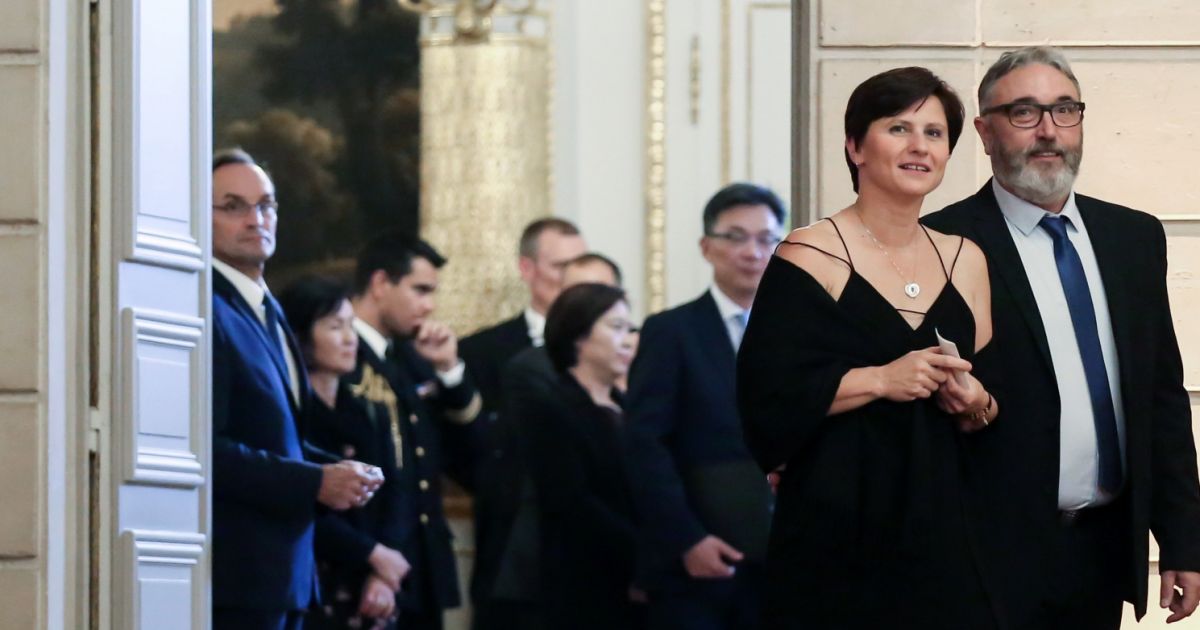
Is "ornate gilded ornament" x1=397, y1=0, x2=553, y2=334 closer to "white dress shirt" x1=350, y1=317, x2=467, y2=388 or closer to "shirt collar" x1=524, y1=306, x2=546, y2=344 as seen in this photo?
"shirt collar" x1=524, y1=306, x2=546, y2=344

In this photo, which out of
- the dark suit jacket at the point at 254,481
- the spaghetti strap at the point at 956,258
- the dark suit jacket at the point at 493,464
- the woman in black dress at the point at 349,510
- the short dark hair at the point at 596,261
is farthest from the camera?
the short dark hair at the point at 596,261

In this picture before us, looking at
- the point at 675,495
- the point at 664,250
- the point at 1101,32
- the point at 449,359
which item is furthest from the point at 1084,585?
the point at 664,250

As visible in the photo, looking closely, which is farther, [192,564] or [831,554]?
[192,564]

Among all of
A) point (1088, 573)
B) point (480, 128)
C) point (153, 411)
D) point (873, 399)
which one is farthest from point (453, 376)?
point (873, 399)

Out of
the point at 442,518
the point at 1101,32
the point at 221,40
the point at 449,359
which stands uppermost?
the point at 221,40

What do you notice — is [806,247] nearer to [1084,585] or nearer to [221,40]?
[1084,585]

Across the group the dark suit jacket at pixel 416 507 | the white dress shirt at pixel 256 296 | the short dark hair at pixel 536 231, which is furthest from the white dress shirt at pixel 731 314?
the white dress shirt at pixel 256 296

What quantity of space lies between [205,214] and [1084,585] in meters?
2.88

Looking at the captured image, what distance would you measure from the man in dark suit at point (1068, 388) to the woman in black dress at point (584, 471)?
14.0ft

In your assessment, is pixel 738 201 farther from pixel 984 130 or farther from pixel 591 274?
pixel 984 130

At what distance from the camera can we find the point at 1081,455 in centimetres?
427

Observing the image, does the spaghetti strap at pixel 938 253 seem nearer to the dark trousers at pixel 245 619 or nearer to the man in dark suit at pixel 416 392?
the dark trousers at pixel 245 619

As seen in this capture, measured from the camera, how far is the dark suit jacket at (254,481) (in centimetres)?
638

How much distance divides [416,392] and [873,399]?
5.25 metres
